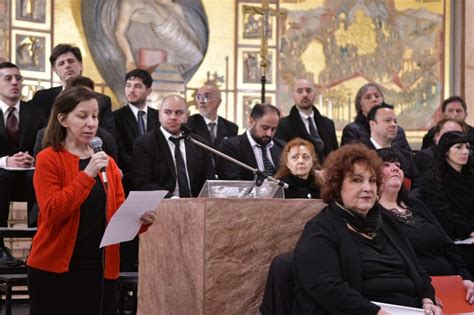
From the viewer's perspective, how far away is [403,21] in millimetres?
14320

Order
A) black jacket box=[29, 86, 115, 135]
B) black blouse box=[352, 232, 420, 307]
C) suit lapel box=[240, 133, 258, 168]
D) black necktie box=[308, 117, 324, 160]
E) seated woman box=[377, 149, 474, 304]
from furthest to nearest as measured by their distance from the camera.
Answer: black necktie box=[308, 117, 324, 160] < suit lapel box=[240, 133, 258, 168] < black jacket box=[29, 86, 115, 135] < seated woman box=[377, 149, 474, 304] < black blouse box=[352, 232, 420, 307]

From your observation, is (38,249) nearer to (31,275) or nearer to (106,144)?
(31,275)

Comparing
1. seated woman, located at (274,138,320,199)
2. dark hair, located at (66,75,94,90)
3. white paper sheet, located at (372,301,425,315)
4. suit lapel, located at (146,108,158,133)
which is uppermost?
dark hair, located at (66,75,94,90)

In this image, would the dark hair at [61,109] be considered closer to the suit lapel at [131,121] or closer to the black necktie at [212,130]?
the suit lapel at [131,121]

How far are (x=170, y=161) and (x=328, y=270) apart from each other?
3.40m

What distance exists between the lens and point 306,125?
32.8ft

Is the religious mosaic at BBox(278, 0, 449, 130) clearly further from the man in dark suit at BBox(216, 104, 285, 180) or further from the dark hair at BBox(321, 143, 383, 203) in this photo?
the dark hair at BBox(321, 143, 383, 203)

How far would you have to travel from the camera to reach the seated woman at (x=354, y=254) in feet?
15.8

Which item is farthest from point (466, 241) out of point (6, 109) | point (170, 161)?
point (6, 109)

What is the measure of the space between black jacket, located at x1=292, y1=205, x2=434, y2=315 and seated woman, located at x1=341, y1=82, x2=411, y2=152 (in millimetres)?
3889

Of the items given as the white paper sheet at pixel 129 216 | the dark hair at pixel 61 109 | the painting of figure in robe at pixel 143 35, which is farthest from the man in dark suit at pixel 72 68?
the painting of figure in robe at pixel 143 35

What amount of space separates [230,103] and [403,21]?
116 inches

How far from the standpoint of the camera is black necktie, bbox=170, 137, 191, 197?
7.96 m

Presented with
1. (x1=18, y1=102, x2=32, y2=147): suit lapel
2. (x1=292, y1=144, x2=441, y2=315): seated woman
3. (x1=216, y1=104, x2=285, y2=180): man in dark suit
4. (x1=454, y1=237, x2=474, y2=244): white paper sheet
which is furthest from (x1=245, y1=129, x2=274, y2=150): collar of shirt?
(x1=292, y1=144, x2=441, y2=315): seated woman
